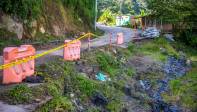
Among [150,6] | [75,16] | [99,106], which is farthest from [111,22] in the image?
[99,106]

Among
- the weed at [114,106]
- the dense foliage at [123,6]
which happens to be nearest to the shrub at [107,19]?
the dense foliage at [123,6]

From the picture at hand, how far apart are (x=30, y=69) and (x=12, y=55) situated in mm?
1407

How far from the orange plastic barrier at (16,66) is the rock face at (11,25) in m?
8.11

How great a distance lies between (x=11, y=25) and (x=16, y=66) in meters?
9.41

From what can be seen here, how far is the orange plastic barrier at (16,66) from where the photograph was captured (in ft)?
41.5

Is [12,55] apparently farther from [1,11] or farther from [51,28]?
[51,28]

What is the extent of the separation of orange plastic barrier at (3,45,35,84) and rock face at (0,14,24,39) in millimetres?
8112

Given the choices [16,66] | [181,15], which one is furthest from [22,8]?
[181,15]

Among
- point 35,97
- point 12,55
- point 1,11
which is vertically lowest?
point 35,97

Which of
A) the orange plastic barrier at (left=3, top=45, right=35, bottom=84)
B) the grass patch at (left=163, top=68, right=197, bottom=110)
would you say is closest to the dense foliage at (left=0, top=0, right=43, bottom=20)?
the orange plastic barrier at (left=3, top=45, right=35, bottom=84)

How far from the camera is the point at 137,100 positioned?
18.2 m

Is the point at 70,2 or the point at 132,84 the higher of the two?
the point at 70,2

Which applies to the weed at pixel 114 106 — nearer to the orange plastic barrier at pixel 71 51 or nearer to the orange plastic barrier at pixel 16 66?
the orange plastic barrier at pixel 16 66

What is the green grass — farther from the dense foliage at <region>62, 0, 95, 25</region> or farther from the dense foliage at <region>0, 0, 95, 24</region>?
the dense foliage at <region>0, 0, 95, 24</region>
